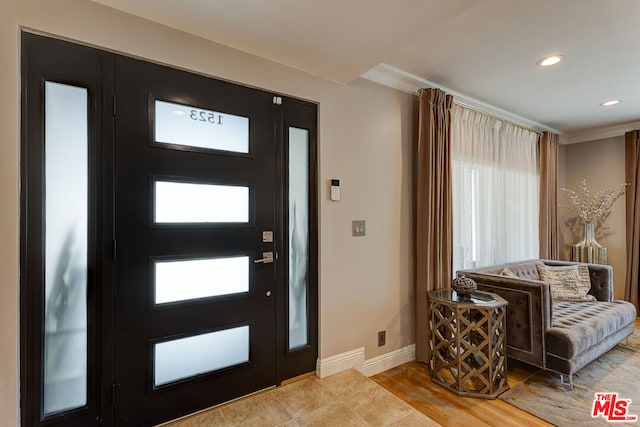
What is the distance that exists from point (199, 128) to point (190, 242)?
72cm

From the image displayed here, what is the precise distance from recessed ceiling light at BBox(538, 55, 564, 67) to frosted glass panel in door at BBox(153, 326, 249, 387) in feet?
10.2

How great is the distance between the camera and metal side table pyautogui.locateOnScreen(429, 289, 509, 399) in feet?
7.34

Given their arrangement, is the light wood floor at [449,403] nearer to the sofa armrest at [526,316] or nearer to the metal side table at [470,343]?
the metal side table at [470,343]

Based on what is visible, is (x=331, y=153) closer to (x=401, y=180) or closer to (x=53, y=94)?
(x=401, y=180)

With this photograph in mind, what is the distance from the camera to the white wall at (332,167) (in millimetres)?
1387

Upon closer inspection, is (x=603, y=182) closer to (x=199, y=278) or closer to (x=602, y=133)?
(x=602, y=133)

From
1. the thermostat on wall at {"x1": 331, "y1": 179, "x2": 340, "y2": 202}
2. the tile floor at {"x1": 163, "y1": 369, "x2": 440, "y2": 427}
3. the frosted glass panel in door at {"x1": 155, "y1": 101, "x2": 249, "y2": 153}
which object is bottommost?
the tile floor at {"x1": 163, "y1": 369, "x2": 440, "y2": 427}

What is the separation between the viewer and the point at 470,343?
2445mm

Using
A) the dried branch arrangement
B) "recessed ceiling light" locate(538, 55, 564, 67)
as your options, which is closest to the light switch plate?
"recessed ceiling light" locate(538, 55, 564, 67)

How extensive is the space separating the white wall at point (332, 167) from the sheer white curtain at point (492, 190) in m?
0.71

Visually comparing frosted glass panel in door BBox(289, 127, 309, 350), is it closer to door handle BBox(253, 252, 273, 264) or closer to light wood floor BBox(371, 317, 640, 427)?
door handle BBox(253, 252, 273, 264)

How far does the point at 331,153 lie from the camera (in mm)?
2377

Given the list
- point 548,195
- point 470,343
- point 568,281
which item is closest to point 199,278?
point 470,343
